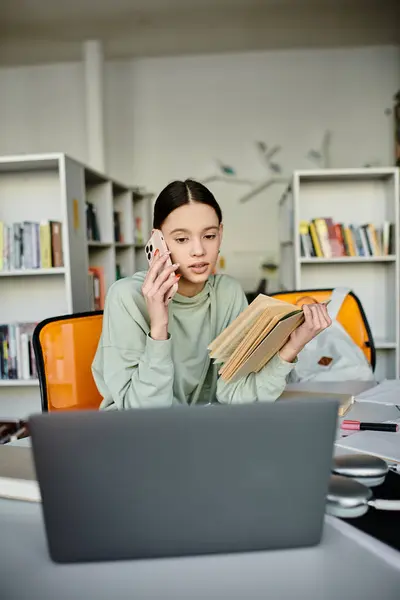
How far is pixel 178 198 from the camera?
4.21 feet

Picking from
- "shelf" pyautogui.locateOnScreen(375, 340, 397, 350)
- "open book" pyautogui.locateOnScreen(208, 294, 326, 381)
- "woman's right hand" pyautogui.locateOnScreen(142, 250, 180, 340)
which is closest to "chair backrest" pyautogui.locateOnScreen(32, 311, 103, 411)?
"woman's right hand" pyautogui.locateOnScreen(142, 250, 180, 340)

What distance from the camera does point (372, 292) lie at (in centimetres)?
368

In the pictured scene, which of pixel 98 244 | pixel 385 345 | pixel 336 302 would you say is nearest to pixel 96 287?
pixel 98 244

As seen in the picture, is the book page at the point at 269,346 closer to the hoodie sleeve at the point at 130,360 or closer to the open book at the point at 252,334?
the open book at the point at 252,334

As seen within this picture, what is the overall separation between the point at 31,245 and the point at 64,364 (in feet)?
5.95

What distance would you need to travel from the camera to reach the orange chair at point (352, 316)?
195 cm

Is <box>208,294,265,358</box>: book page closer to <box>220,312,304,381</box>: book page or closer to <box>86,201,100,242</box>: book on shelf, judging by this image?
<box>220,312,304,381</box>: book page

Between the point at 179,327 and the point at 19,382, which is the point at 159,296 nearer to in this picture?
the point at 179,327

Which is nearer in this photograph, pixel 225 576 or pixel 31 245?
pixel 225 576

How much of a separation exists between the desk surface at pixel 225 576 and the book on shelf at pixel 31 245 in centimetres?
260

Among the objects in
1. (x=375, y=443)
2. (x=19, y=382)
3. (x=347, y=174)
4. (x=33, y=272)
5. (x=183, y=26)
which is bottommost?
(x=19, y=382)

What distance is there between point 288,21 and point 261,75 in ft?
1.82

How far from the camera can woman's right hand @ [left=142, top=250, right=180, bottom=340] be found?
45.7 inches

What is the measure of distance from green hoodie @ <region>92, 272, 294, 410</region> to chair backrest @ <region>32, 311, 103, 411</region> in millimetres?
155
